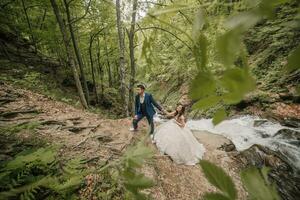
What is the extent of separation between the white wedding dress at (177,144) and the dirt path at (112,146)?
0.58 feet

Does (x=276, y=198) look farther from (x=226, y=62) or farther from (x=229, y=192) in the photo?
(x=226, y=62)

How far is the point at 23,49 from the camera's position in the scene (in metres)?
12.9

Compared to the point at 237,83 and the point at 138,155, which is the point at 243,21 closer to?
the point at 237,83

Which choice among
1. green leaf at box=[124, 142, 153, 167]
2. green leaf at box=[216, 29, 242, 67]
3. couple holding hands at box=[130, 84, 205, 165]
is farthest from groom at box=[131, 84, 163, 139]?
green leaf at box=[216, 29, 242, 67]

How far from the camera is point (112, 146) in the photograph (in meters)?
4.77

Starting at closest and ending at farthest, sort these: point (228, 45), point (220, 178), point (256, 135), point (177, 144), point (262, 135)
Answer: point (228, 45) → point (220, 178) → point (177, 144) → point (262, 135) → point (256, 135)

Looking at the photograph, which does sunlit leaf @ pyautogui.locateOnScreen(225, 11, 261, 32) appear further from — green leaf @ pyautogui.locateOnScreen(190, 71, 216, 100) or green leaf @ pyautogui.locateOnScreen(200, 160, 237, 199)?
green leaf @ pyautogui.locateOnScreen(200, 160, 237, 199)

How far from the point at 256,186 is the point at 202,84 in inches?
9.2

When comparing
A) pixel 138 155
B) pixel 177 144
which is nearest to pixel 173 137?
pixel 177 144

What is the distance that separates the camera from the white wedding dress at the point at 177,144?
4883mm

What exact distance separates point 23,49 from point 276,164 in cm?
1448

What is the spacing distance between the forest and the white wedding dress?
0.08 meters

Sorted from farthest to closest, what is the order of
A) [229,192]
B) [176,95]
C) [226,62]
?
[176,95] < [229,192] < [226,62]

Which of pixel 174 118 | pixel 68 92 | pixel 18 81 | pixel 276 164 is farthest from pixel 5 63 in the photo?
pixel 276 164
